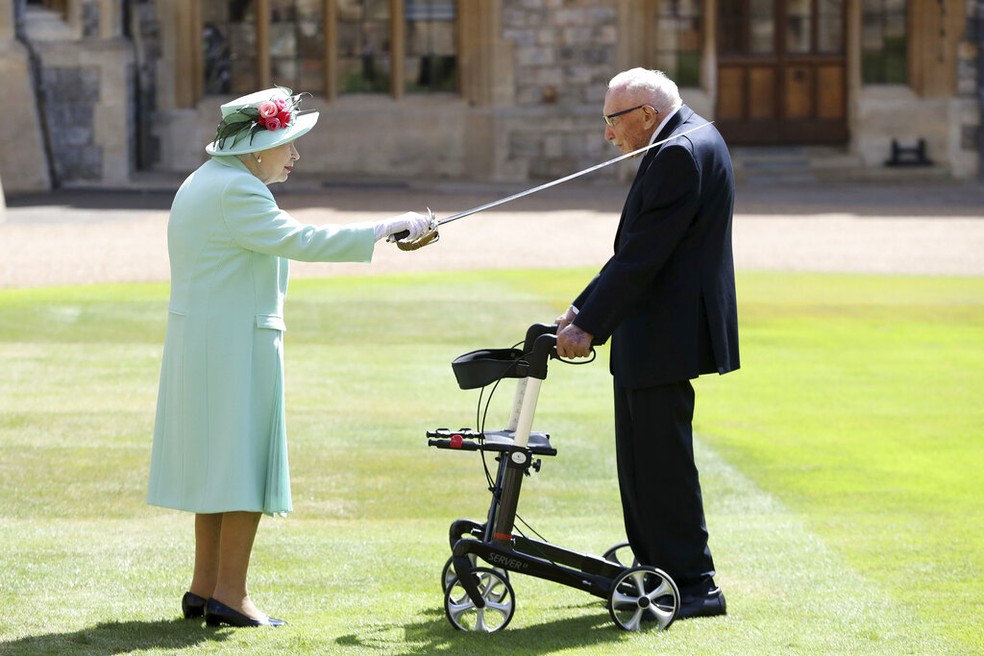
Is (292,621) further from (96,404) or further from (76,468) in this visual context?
(96,404)

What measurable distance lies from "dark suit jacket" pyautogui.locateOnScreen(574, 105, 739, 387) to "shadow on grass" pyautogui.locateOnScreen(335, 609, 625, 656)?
0.73 metres

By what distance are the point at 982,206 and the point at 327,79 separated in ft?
32.4

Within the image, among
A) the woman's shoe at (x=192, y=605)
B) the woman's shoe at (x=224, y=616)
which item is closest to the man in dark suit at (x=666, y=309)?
the woman's shoe at (x=224, y=616)

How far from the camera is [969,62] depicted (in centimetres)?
2367

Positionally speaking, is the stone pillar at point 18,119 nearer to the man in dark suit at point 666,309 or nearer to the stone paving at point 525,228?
the stone paving at point 525,228

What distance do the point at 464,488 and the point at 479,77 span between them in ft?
57.3

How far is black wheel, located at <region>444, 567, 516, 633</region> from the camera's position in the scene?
449 cm

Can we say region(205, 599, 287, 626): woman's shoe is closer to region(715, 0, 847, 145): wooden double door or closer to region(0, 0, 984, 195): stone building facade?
region(0, 0, 984, 195): stone building facade

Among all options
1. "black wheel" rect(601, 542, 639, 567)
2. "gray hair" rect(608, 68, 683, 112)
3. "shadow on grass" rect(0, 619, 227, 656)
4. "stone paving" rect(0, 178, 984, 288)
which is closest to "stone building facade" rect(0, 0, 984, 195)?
"stone paving" rect(0, 178, 984, 288)

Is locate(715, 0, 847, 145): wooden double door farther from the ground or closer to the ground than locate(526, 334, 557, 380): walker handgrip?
farther from the ground

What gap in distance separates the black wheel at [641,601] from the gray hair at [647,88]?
135 cm

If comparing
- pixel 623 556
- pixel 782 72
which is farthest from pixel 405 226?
pixel 782 72

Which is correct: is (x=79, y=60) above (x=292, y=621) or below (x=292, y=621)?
above

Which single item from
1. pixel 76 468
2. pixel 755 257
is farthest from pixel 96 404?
pixel 755 257
